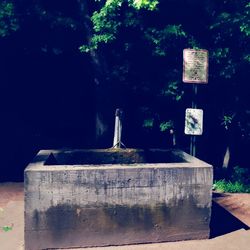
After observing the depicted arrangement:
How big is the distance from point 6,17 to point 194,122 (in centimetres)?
455

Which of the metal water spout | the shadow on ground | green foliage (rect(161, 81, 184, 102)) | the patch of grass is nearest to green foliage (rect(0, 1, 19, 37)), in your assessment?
the metal water spout

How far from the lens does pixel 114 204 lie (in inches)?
217

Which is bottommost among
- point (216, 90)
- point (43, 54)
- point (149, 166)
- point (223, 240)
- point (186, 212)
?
point (223, 240)

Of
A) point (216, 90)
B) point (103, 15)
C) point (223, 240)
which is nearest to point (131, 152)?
point (223, 240)

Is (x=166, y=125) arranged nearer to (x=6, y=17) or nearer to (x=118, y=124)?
(x=118, y=124)

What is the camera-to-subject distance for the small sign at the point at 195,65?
6.91 m

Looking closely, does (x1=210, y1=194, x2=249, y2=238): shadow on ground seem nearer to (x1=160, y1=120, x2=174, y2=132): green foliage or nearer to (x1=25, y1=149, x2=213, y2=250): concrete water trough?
(x1=25, y1=149, x2=213, y2=250): concrete water trough

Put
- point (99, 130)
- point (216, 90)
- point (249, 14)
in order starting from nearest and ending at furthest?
point (249, 14)
point (99, 130)
point (216, 90)

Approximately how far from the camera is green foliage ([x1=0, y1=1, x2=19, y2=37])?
25.7 feet

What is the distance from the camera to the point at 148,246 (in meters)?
5.61

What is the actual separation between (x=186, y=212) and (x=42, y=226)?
2110 millimetres

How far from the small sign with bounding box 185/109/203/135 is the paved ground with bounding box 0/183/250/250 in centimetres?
163

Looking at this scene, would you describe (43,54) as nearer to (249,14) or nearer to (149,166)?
(249,14)

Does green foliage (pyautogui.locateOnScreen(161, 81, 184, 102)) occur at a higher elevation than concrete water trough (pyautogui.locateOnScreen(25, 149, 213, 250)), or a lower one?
higher
